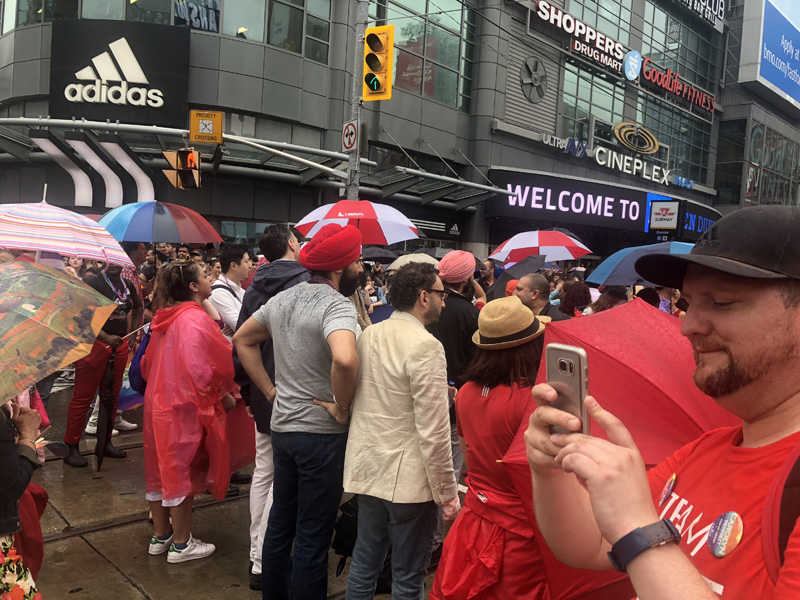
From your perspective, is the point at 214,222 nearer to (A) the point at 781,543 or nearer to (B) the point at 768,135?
(A) the point at 781,543

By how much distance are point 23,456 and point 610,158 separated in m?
30.3

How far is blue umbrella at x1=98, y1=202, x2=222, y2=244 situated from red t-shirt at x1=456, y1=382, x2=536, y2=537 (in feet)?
13.5

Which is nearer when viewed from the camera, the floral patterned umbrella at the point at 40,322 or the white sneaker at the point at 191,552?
the floral patterned umbrella at the point at 40,322

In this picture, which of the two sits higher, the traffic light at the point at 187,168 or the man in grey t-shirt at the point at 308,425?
the traffic light at the point at 187,168

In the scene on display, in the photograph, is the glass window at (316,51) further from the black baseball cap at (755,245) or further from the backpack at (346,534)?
the black baseball cap at (755,245)

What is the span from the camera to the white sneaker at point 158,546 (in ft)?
14.2

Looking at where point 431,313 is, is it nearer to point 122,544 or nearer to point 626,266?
point 122,544

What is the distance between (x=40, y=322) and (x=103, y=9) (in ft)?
64.2

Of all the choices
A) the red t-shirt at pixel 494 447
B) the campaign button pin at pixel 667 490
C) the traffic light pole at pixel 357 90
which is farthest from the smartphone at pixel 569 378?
the traffic light pole at pixel 357 90

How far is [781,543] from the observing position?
3.62 feet

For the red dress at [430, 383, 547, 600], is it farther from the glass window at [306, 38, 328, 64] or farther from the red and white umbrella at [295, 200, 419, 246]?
the glass window at [306, 38, 328, 64]

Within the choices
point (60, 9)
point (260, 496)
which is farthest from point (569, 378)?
point (60, 9)

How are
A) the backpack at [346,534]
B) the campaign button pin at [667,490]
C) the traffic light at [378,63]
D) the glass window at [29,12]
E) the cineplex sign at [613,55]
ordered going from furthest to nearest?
the cineplex sign at [613,55], the glass window at [29,12], the traffic light at [378,63], the backpack at [346,534], the campaign button pin at [667,490]

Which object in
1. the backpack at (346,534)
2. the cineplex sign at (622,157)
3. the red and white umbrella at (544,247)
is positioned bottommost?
the backpack at (346,534)
